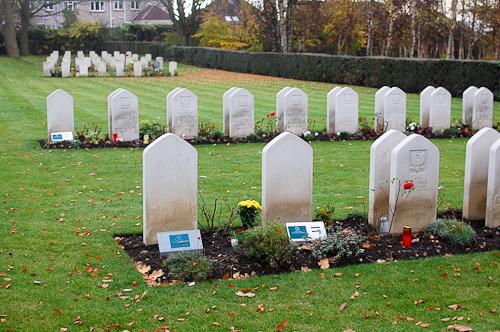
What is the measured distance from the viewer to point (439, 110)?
13.7 m

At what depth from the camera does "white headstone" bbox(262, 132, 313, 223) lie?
6211 mm

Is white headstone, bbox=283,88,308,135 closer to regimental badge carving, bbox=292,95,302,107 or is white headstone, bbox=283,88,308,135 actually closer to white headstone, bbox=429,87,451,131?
regimental badge carving, bbox=292,95,302,107

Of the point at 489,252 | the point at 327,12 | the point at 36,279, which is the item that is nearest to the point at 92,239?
the point at 36,279

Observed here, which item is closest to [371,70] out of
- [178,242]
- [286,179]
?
[286,179]

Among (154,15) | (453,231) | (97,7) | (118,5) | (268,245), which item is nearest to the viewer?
(268,245)

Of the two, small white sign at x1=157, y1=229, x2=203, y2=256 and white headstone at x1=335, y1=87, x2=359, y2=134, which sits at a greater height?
white headstone at x1=335, y1=87, x2=359, y2=134

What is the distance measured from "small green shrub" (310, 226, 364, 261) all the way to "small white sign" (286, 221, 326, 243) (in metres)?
0.13

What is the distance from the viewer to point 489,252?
5805 mm

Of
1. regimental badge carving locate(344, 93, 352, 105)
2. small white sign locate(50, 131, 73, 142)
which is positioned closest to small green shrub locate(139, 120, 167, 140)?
small white sign locate(50, 131, 73, 142)

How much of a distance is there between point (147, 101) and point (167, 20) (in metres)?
60.8

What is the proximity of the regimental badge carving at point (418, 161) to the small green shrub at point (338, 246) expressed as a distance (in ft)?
3.64

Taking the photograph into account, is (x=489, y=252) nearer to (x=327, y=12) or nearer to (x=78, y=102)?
(x=78, y=102)

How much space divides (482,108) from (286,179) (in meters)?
9.42

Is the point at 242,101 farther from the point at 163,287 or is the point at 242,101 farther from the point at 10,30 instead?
the point at 10,30
